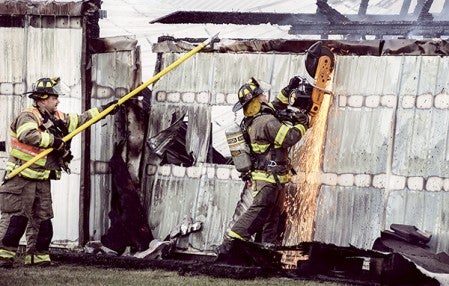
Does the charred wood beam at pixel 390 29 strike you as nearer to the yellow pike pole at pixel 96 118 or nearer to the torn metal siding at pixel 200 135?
the torn metal siding at pixel 200 135

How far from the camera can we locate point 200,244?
12.8m

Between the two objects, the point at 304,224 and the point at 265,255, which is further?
the point at 304,224

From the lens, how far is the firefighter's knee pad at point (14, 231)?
1131 centimetres

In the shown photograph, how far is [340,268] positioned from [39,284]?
3.34 meters

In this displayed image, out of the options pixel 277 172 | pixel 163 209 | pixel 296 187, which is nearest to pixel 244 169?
pixel 277 172

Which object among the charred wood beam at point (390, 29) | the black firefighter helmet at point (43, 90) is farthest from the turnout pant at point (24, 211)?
the charred wood beam at point (390, 29)

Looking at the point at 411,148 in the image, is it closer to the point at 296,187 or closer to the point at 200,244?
the point at 296,187

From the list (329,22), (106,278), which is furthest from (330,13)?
(106,278)

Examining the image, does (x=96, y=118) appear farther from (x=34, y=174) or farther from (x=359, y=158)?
(x=359, y=158)

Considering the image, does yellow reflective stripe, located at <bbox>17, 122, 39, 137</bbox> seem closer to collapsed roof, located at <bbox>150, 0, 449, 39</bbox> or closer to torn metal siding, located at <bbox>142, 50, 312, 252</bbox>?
torn metal siding, located at <bbox>142, 50, 312, 252</bbox>

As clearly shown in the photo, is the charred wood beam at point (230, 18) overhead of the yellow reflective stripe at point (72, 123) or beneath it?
overhead

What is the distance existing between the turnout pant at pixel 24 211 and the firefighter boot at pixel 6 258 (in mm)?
49

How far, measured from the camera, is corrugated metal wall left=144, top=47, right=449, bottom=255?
11.7 metres

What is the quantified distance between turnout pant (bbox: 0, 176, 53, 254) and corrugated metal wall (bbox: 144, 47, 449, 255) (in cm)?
189
